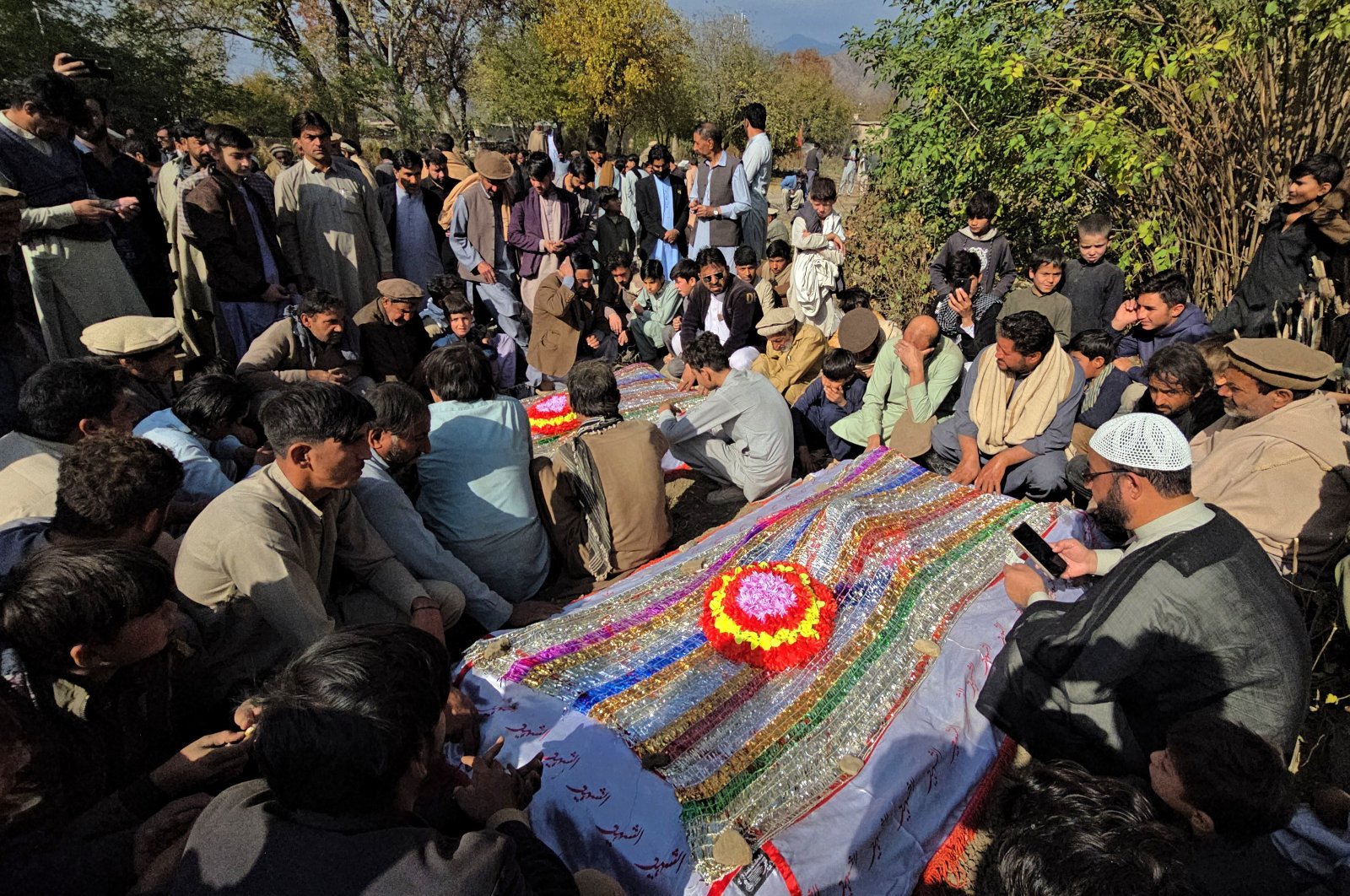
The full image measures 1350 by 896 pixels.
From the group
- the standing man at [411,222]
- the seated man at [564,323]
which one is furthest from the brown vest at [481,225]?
the seated man at [564,323]

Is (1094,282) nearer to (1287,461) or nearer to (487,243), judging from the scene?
(1287,461)

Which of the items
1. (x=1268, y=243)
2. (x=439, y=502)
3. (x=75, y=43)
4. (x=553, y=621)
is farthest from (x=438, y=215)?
(x=75, y=43)

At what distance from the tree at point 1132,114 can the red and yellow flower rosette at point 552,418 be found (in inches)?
183

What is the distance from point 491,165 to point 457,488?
16.2ft

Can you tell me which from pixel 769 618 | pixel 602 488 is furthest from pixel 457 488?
pixel 769 618

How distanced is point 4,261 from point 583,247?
19.3 feet

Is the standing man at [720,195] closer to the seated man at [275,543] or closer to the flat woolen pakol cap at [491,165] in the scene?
the flat woolen pakol cap at [491,165]

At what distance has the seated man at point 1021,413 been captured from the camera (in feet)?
14.7

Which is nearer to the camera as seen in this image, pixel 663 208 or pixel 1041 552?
pixel 1041 552

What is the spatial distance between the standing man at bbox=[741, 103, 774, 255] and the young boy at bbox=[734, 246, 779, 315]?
1.24 metres

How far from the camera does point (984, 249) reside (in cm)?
646

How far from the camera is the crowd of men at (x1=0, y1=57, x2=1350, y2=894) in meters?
1.60

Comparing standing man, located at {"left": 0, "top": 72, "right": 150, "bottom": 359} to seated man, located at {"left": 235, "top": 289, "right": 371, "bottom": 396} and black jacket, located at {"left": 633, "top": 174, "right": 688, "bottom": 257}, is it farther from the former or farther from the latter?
black jacket, located at {"left": 633, "top": 174, "right": 688, "bottom": 257}

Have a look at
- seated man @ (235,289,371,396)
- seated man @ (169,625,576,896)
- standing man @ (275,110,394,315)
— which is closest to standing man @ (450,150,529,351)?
standing man @ (275,110,394,315)
